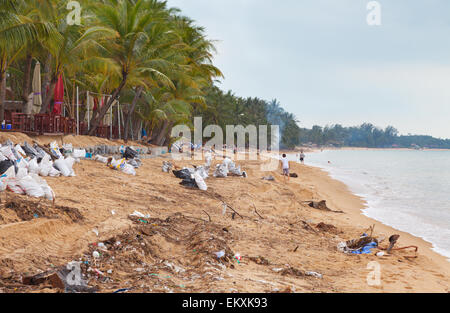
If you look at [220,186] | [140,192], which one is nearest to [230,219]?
[140,192]

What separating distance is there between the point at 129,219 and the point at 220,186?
5462 mm

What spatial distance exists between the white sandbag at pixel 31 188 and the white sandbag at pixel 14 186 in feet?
0.13

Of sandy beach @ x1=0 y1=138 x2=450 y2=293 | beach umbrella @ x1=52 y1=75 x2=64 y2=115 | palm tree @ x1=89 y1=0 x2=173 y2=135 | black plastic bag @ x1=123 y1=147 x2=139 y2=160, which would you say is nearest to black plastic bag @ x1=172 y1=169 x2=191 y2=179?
black plastic bag @ x1=123 y1=147 x2=139 y2=160

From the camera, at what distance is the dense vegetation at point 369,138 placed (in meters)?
167

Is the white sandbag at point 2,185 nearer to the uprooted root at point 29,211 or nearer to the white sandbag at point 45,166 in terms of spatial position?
the uprooted root at point 29,211

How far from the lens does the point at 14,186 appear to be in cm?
515

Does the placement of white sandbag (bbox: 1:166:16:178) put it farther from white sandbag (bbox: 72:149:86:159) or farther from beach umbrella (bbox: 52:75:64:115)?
beach umbrella (bbox: 52:75:64:115)

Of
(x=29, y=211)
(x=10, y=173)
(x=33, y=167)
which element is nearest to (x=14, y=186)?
(x=10, y=173)

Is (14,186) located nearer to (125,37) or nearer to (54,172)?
(54,172)

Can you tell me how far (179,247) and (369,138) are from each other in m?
185

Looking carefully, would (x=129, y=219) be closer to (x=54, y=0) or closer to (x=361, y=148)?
(x=54, y=0)

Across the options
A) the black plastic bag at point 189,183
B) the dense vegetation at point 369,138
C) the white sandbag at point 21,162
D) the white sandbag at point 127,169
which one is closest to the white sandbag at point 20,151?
the white sandbag at point 21,162

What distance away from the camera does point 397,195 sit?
16281 mm

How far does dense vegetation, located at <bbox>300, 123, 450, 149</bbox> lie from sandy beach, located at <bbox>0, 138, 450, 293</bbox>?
516 ft
